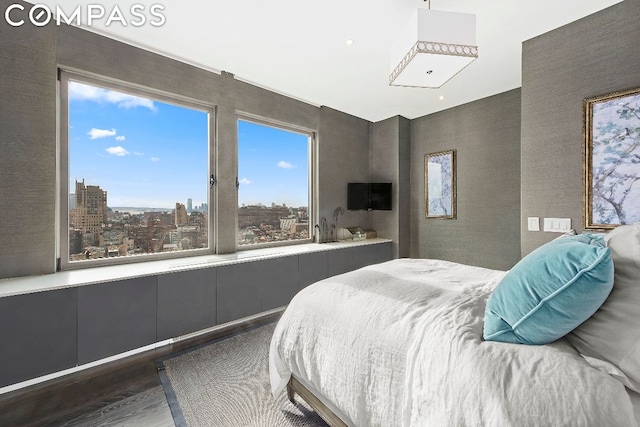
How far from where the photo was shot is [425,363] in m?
0.93

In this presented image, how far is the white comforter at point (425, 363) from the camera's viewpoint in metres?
0.71

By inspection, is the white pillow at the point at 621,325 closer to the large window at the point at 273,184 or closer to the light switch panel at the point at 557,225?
the light switch panel at the point at 557,225

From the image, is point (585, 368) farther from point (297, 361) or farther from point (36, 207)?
point (36, 207)

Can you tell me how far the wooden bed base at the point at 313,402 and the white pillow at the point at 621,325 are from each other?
3.29ft

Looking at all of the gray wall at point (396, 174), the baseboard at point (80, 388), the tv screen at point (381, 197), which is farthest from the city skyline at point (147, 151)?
the gray wall at point (396, 174)

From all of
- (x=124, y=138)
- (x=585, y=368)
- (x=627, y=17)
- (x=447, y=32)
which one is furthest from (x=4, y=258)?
(x=627, y=17)

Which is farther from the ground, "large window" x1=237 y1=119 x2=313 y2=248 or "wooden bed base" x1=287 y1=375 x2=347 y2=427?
"large window" x1=237 y1=119 x2=313 y2=248

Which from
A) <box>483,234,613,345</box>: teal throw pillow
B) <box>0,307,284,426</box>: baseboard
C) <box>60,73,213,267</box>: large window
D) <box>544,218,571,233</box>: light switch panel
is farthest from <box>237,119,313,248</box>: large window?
<box>483,234,613,345</box>: teal throw pillow

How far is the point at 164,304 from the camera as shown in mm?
2275

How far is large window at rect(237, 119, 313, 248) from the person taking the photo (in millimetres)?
3361

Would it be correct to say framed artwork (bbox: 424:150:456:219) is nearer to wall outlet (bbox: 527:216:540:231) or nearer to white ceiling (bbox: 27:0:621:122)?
white ceiling (bbox: 27:0:621:122)

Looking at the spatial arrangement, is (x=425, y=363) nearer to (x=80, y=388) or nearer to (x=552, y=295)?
(x=552, y=295)

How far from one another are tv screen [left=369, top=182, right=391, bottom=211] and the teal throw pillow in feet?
11.2

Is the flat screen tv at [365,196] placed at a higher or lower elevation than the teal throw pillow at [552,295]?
higher
